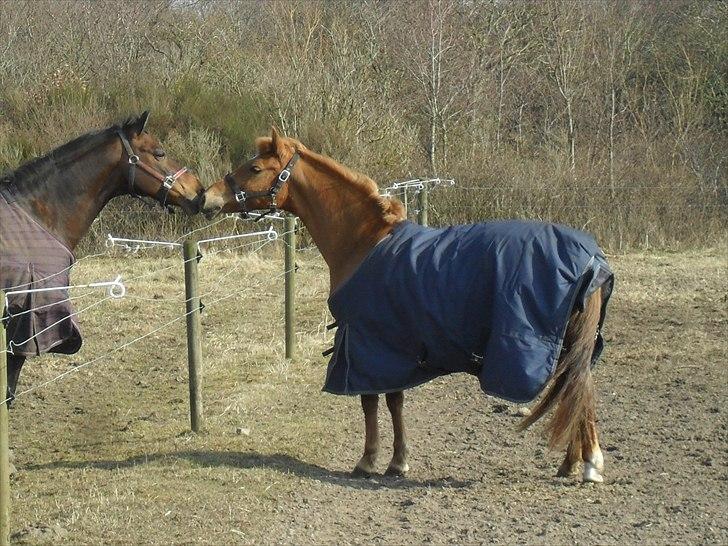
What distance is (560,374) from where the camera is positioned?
18.6ft

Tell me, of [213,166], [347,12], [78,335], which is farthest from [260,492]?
[347,12]

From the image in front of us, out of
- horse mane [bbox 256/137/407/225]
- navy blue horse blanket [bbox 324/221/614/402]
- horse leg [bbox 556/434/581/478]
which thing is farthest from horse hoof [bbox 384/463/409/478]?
horse mane [bbox 256/137/407/225]

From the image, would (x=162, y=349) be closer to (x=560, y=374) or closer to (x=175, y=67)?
(x=560, y=374)

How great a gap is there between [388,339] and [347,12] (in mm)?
23500

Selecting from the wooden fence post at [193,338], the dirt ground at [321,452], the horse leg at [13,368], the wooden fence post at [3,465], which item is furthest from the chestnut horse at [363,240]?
the wooden fence post at [3,465]

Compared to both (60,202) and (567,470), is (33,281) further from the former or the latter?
(567,470)

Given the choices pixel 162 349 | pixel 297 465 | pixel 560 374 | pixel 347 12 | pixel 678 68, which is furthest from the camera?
pixel 347 12

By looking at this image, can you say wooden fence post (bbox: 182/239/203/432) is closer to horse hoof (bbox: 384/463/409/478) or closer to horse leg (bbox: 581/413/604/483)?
horse hoof (bbox: 384/463/409/478)

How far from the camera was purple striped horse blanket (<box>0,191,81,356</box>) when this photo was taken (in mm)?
5895

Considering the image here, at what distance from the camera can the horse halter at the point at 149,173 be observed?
21.8 feet

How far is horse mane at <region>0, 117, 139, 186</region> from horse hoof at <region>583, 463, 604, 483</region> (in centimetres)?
363

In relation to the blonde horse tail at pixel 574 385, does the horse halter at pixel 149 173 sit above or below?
above

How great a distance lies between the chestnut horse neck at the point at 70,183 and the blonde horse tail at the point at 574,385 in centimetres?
309

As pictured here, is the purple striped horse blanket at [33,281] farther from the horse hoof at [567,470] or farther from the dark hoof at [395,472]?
the horse hoof at [567,470]
